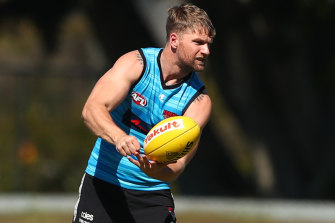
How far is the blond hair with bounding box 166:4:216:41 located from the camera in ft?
19.1

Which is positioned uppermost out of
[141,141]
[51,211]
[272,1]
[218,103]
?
[141,141]

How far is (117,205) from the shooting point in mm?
5953

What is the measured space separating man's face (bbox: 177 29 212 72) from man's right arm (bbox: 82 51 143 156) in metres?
0.36

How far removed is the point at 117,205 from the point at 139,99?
2.81ft

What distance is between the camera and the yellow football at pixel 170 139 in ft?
17.7

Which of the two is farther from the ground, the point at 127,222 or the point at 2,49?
the point at 127,222

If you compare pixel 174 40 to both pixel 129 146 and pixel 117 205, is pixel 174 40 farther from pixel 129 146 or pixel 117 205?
pixel 117 205

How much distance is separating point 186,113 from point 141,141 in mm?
421

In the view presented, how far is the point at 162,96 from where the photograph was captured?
593cm

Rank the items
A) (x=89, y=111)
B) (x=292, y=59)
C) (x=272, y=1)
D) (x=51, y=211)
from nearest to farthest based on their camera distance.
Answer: (x=89, y=111), (x=51, y=211), (x=272, y=1), (x=292, y=59)

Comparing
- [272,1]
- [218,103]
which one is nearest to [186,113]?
[272,1]

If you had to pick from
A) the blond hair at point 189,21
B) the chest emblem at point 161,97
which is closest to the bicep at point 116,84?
the chest emblem at point 161,97

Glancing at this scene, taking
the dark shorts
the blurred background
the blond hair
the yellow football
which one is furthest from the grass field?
the yellow football

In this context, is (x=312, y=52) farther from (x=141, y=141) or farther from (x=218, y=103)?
(x=141, y=141)
